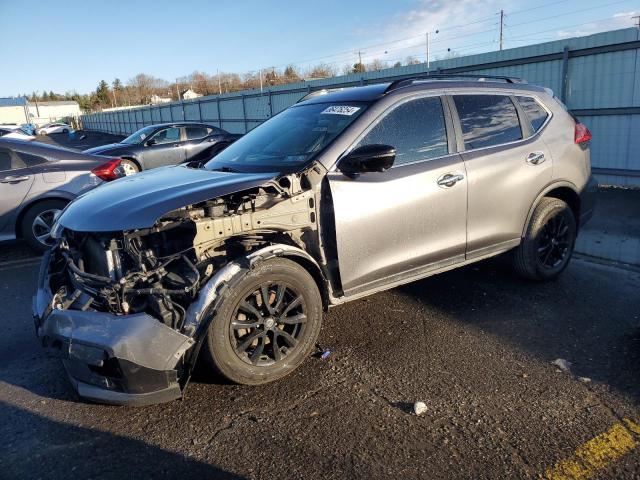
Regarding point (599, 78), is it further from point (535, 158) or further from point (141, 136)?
point (141, 136)

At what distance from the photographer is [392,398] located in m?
3.13

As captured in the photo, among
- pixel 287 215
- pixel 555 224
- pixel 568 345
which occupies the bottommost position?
pixel 568 345

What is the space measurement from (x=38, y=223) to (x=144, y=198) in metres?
4.23

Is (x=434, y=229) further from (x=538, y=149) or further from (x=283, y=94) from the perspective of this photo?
(x=283, y=94)

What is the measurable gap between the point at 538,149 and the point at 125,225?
11.7 ft

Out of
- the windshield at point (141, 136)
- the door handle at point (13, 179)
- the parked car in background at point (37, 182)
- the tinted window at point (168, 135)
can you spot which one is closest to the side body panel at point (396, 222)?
the parked car in background at point (37, 182)

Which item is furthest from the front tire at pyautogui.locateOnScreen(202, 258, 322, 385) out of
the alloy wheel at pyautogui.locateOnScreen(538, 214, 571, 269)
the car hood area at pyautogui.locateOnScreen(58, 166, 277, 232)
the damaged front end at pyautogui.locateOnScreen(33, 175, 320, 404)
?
the alloy wheel at pyautogui.locateOnScreen(538, 214, 571, 269)

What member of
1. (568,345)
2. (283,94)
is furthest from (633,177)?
(283,94)

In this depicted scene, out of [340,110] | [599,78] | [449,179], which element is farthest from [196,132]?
[449,179]

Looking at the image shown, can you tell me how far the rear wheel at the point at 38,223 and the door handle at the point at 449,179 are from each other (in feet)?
16.7

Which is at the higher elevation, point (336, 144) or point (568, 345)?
point (336, 144)

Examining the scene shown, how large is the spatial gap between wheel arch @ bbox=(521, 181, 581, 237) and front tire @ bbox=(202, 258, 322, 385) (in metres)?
2.36

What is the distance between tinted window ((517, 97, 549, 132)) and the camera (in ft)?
15.4

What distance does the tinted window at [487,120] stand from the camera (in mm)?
4262
